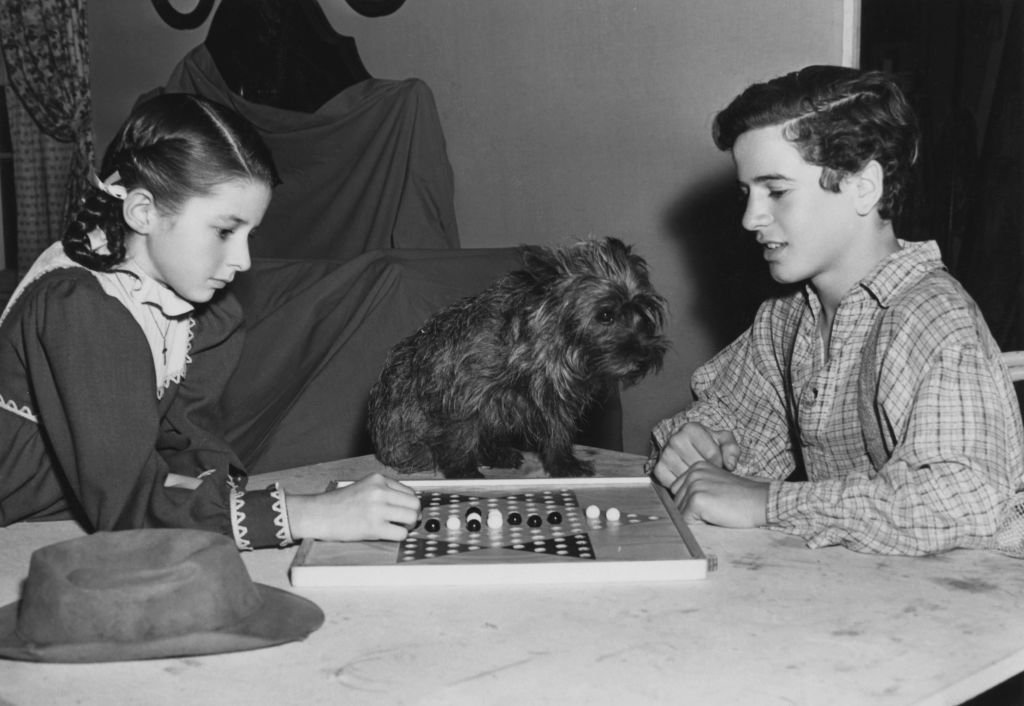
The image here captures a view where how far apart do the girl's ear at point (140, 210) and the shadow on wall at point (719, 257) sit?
2262 millimetres

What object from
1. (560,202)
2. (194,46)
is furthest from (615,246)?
(194,46)

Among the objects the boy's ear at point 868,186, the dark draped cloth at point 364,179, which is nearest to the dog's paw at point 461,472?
the boy's ear at point 868,186

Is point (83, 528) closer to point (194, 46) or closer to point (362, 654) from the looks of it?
point (362, 654)

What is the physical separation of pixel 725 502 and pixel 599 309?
57 cm

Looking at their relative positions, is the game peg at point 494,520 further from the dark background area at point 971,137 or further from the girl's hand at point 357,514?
the dark background area at point 971,137

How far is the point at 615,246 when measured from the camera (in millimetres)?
2057

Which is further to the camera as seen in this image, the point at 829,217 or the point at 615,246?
the point at 615,246

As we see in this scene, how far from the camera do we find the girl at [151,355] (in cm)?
141

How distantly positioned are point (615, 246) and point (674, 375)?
1.81 metres

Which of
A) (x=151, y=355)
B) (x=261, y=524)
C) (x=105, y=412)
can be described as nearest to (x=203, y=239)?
(x=151, y=355)

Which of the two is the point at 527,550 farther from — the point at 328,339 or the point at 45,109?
the point at 45,109

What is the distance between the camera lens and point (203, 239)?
1.60 m

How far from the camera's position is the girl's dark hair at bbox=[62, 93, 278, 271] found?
1.58 metres

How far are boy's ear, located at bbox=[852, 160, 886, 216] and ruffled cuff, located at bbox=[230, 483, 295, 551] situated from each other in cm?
103
